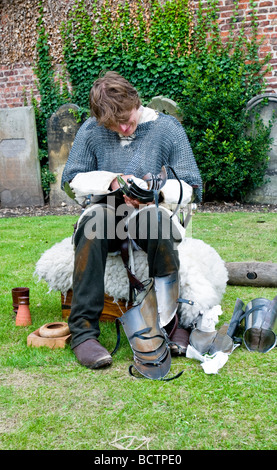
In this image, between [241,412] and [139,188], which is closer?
[241,412]

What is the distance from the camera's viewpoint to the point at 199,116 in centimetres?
721

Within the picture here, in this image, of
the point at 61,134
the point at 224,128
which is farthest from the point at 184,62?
the point at 61,134

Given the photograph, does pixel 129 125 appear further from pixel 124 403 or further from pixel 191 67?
pixel 191 67

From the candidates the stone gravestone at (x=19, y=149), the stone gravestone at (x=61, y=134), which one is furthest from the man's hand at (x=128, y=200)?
the stone gravestone at (x=19, y=149)

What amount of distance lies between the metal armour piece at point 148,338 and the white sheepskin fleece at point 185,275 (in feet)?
0.86

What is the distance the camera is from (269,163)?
7.29 m

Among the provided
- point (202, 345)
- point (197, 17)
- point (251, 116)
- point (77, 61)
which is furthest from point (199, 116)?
point (202, 345)

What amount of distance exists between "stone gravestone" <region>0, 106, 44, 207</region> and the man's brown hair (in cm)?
564

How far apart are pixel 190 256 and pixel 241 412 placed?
3.76 feet

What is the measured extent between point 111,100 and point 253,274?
5.40ft

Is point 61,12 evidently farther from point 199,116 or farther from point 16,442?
point 16,442

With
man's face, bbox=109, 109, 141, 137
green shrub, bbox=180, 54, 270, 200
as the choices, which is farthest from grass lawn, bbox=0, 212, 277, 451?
green shrub, bbox=180, 54, 270, 200

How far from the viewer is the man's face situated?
109 inches
